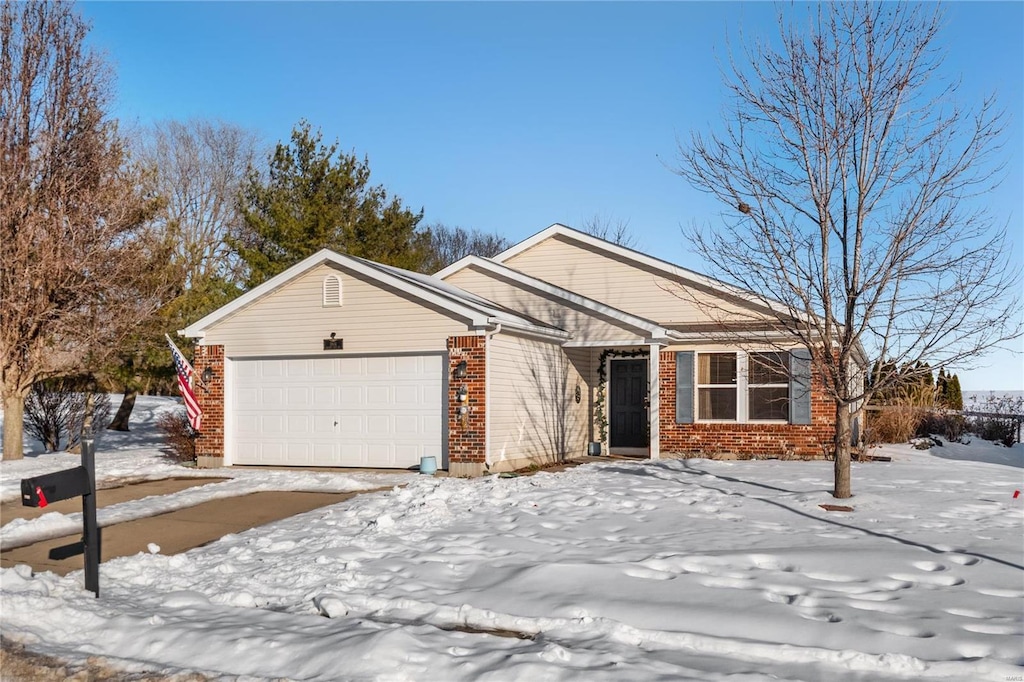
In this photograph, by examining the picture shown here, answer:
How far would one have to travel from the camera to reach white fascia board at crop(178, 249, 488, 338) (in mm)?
14242

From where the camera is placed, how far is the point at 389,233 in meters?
27.0

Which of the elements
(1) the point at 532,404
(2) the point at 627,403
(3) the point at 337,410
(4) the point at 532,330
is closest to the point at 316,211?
(3) the point at 337,410

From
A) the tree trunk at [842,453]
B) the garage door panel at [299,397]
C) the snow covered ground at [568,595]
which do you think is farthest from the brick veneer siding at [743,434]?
the garage door panel at [299,397]

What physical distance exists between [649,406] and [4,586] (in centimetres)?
1287

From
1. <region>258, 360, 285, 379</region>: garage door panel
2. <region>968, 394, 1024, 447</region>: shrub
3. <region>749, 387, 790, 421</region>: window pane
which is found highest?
<region>258, 360, 285, 379</region>: garage door panel

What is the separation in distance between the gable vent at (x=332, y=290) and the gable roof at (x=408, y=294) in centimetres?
29

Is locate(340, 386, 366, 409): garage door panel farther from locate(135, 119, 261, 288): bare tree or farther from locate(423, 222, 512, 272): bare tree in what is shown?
locate(423, 222, 512, 272): bare tree

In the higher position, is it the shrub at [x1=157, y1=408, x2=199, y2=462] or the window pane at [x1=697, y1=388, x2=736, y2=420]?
the window pane at [x1=697, y1=388, x2=736, y2=420]

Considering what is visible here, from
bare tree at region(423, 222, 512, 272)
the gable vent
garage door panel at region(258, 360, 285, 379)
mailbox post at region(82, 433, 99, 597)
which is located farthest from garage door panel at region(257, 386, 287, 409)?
bare tree at region(423, 222, 512, 272)

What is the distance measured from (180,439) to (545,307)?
28.5 feet

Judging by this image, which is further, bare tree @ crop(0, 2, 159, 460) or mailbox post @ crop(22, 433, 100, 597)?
bare tree @ crop(0, 2, 159, 460)

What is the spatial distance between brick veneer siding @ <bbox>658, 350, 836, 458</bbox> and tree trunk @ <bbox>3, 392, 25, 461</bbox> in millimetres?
13685

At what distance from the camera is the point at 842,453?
1059cm

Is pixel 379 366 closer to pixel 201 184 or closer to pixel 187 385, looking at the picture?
pixel 187 385
